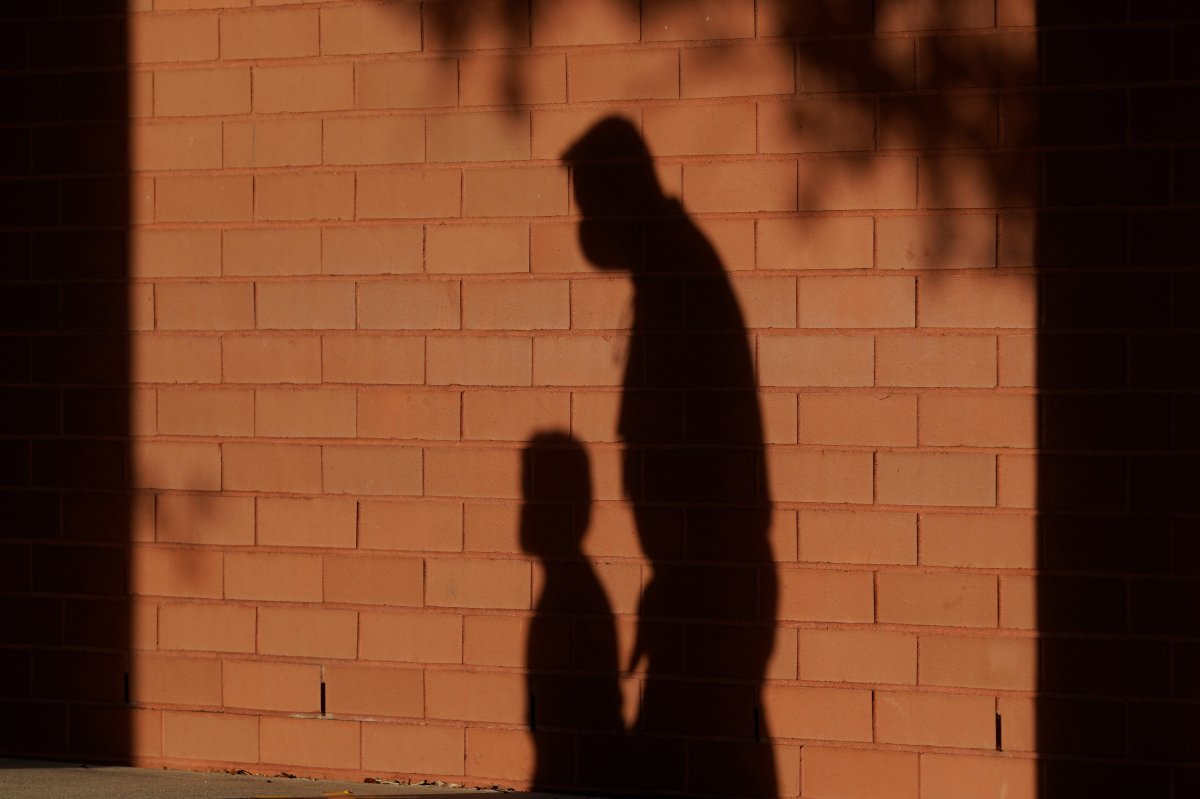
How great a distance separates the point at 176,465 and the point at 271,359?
544mm

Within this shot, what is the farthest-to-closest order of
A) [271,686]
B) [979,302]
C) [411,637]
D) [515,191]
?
[271,686] → [411,637] → [515,191] → [979,302]

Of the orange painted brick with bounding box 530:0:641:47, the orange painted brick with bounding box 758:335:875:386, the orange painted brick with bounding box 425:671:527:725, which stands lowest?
the orange painted brick with bounding box 425:671:527:725

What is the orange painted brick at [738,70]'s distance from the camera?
189 inches

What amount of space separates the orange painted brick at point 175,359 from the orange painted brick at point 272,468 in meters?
0.30

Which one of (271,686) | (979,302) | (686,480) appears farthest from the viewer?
(271,686)

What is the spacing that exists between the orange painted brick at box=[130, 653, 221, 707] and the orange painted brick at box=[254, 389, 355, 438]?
0.91m

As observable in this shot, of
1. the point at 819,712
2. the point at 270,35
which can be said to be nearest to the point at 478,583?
the point at 819,712

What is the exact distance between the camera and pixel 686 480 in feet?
16.0

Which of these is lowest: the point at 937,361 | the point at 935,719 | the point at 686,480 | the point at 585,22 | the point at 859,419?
the point at 935,719

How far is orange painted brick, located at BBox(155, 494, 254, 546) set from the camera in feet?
17.1

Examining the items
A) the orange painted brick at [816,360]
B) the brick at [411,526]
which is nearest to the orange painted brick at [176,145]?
the brick at [411,526]

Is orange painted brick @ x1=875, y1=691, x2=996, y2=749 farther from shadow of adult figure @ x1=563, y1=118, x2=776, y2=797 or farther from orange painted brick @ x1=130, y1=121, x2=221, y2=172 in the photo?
orange painted brick @ x1=130, y1=121, x2=221, y2=172

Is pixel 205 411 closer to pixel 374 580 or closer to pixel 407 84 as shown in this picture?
A: pixel 374 580

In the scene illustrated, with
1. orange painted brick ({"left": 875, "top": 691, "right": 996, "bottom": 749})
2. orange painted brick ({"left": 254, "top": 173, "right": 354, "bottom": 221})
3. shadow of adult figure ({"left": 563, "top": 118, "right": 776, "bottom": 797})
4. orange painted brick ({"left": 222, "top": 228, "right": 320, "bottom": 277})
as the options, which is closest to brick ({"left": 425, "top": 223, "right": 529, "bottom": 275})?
shadow of adult figure ({"left": 563, "top": 118, "right": 776, "bottom": 797})
